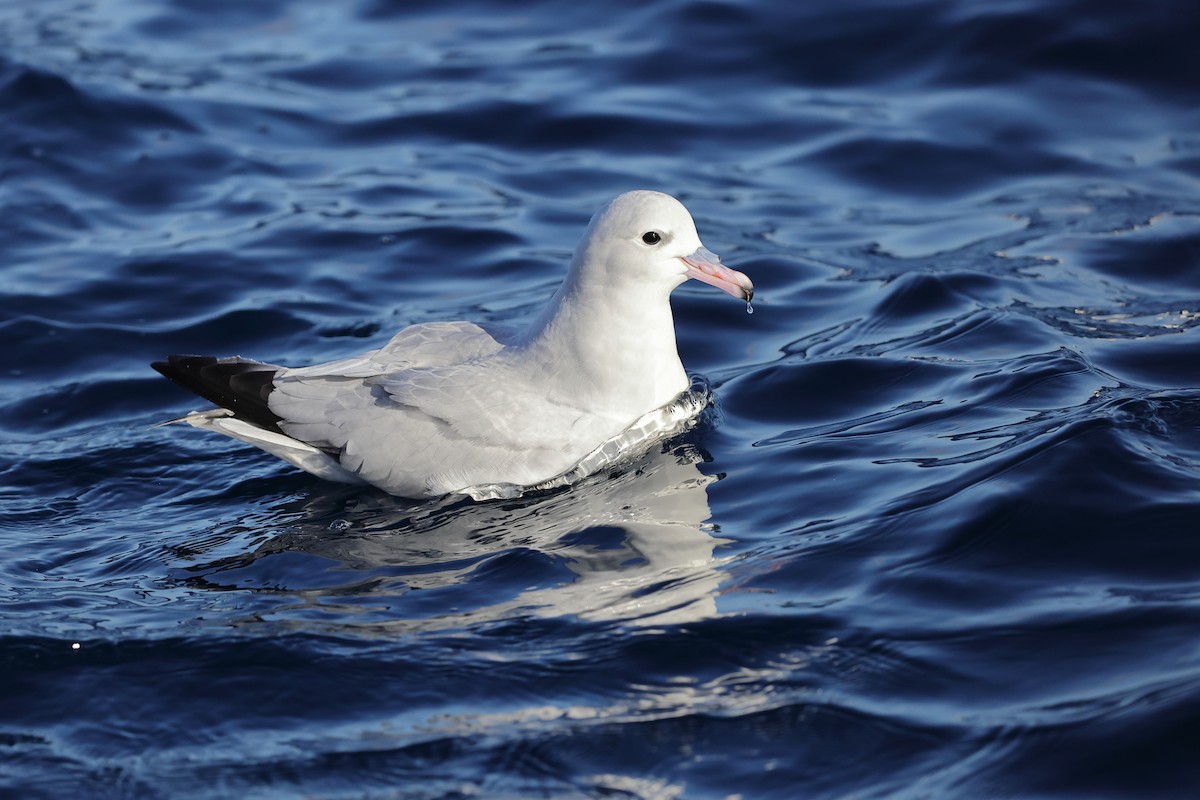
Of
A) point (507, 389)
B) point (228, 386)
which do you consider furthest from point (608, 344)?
point (228, 386)

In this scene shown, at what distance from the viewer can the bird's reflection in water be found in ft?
17.7

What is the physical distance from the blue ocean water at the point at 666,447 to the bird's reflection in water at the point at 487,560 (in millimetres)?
23

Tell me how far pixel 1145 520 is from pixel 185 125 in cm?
871

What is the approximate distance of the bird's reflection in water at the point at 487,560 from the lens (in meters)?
5.41

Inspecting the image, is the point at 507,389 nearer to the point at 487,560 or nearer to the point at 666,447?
the point at 666,447

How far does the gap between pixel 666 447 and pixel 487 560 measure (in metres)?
1.36

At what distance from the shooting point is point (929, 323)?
8.21 metres

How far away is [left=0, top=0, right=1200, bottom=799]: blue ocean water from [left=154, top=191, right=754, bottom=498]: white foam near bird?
0.67ft

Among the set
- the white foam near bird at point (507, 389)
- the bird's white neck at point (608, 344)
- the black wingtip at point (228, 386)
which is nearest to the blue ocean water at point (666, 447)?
the white foam near bird at point (507, 389)

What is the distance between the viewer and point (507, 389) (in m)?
6.59

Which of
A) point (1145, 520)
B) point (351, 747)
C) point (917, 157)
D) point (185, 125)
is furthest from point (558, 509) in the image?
point (185, 125)

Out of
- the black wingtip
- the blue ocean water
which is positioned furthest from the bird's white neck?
the black wingtip

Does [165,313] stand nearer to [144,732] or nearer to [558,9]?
[144,732]

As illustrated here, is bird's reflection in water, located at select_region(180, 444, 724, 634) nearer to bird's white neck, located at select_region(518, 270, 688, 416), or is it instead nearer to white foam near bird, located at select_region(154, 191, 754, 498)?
white foam near bird, located at select_region(154, 191, 754, 498)
